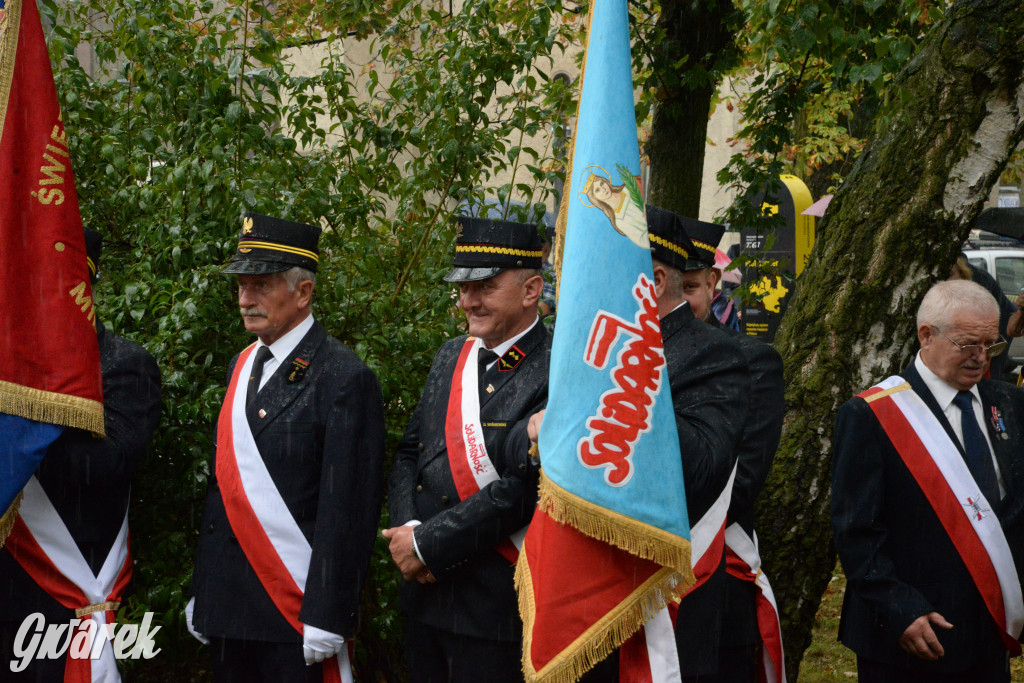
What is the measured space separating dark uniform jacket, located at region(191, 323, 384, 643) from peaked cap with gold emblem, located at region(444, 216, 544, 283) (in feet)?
1.70

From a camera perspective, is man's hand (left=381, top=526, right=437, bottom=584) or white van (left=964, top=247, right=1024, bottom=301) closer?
man's hand (left=381, top=526, right=437, bottom=584)

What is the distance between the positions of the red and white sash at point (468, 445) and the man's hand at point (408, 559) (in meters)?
0.22

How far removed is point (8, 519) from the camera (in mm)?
3404

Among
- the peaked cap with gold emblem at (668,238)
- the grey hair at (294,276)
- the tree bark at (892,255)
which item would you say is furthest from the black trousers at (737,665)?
the grey hair at (294,276)

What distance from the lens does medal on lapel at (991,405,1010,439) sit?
12.0 feet

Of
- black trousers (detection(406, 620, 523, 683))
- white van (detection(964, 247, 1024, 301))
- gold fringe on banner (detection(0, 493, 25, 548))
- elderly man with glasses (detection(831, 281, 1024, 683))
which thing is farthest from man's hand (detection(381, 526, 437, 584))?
white van (detection(964, 247, 1024, 301))

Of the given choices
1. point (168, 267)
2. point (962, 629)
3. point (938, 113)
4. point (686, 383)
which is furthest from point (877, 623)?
point (168, 267)

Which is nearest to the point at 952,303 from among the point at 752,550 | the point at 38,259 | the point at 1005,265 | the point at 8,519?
the point at 752,550

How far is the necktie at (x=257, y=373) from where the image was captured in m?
3.69

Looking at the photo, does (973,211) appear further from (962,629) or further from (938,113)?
Answer: (962,629)

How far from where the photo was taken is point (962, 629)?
3.50m

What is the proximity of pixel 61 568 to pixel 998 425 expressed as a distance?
3.26m

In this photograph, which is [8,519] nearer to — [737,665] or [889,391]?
[737,665]

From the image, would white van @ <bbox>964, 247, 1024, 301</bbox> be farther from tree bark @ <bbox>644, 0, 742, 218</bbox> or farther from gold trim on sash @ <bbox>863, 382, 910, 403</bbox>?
gold trim on sash @ <bbox>863, 382, 910, 403</bbox>
